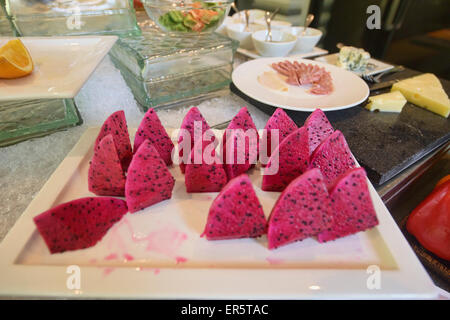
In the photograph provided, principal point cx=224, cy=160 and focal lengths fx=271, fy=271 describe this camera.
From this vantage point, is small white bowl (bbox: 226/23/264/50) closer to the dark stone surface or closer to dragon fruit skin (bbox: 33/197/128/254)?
the dark stone surface

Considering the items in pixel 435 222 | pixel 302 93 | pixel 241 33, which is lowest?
pixel 435 222

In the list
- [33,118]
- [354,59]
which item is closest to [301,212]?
[33,118]

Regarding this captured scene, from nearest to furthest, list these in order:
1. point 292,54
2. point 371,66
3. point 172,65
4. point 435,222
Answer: point 435,222, point 172,65, point 371,66, point 292,54

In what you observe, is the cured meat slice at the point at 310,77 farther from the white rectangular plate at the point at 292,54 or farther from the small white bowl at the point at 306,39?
the small white bowl at the point at 306,39

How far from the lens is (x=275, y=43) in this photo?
1654 millimetres

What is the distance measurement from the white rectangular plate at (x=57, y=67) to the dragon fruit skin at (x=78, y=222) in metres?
0.30

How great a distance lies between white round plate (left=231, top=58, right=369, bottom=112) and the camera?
3.98 ft

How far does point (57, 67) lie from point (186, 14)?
2.63ft

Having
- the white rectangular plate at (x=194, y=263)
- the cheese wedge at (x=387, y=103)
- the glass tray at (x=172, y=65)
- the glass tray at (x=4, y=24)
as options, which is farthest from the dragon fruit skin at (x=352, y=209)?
the glass tray at (x=4, y=24)

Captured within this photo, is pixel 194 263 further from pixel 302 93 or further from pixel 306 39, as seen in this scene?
pixel 306 39

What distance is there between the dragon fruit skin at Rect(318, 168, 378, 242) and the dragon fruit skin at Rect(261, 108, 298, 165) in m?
0.28

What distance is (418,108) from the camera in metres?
1.40

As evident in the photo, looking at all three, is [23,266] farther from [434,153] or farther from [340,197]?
[434,153]

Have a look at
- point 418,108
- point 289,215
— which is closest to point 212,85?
point 289,215
